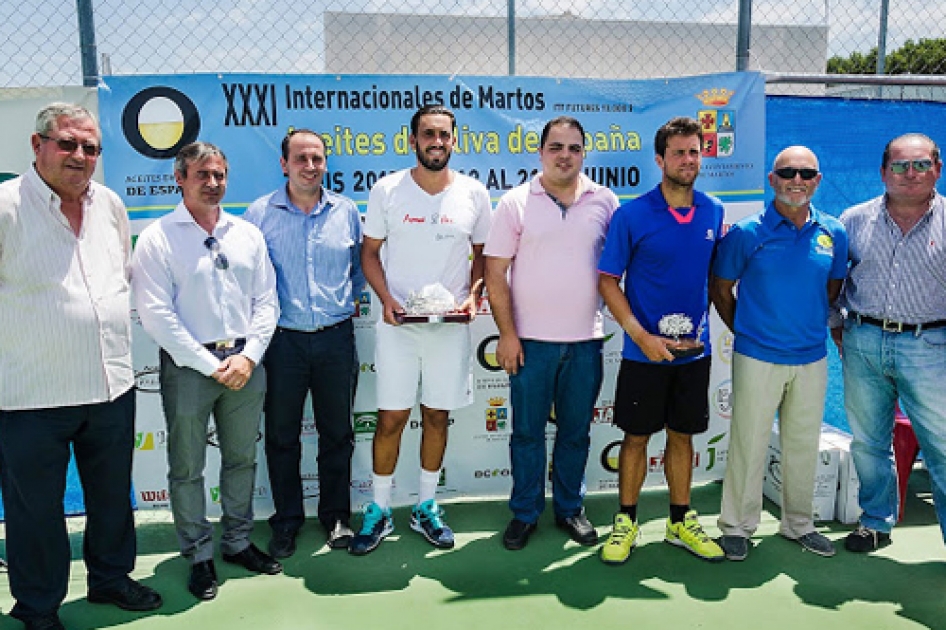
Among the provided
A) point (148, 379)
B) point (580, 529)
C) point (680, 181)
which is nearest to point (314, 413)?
point (148, 379)

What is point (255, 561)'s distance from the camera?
351 centimetres

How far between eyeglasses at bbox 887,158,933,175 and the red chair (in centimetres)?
134

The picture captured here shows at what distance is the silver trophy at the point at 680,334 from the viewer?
10.6ft

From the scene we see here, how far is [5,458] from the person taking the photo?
286 centimetres

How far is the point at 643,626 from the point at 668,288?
1432 mm

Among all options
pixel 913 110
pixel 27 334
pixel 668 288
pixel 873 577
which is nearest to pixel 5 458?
pixel 27 334

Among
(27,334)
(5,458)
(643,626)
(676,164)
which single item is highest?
(676,164)

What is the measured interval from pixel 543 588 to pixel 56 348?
224cm

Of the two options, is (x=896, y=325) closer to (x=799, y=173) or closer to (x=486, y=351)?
(x=799, y=173)

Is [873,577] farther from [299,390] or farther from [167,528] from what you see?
[167,528]

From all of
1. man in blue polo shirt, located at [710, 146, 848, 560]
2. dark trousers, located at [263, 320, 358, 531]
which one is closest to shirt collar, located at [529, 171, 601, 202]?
man in blue polo shirt, located at [710, 146, 848, 560]

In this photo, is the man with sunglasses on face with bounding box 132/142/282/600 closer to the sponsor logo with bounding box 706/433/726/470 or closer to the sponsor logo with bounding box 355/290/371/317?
the sponsor logo with bounding box 355/290/371/317

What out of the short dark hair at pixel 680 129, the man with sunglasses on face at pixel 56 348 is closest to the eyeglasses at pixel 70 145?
the man with sunglasses on face at pixel 56 348

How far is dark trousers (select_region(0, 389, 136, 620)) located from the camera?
285cm
